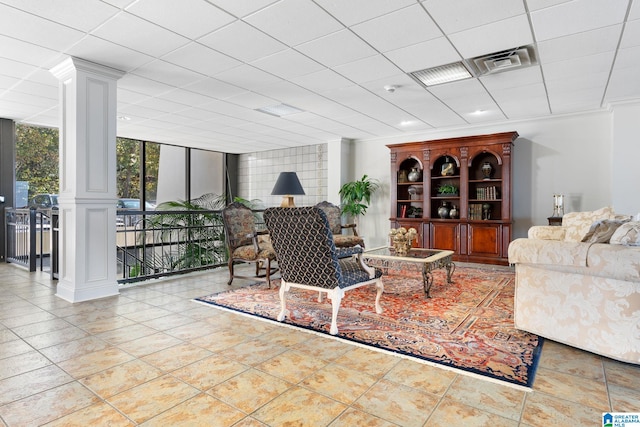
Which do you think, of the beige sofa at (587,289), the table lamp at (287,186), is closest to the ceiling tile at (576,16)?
the beige sofa at (587,289)

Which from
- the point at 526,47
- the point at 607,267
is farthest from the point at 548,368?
the point at 526,47

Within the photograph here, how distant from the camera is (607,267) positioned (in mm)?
2215

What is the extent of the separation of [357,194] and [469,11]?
4.86 meters

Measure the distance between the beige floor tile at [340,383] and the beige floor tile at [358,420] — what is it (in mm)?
104

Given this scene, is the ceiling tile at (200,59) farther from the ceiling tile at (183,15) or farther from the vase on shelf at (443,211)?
the vase on shelf at (443,211)

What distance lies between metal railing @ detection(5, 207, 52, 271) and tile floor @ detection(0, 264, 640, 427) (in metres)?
2.93

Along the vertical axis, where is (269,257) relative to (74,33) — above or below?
below

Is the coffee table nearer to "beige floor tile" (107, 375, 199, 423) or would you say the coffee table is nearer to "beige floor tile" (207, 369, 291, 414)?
"beige floor tile" (207, 369, 291, 414)

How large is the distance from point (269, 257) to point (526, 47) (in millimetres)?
3458

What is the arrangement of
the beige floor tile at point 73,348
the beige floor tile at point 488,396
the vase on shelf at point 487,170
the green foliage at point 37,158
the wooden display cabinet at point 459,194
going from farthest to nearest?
the green foliage at point 37,158 → the vase on shelf at point 487,170 → the wooden display cabinet at point 459,194 → the beige floor tile at point 73,348 → the beige floor tile at point 488,396

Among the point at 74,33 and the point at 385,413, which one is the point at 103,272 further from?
the point at 385,413

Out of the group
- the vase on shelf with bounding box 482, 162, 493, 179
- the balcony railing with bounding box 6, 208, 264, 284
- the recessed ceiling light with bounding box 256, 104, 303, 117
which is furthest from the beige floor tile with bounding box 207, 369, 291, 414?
the vase on shelf with bounding box 482, 162, 493, 179

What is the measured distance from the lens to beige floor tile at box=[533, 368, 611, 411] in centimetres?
182

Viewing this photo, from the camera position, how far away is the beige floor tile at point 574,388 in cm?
182
